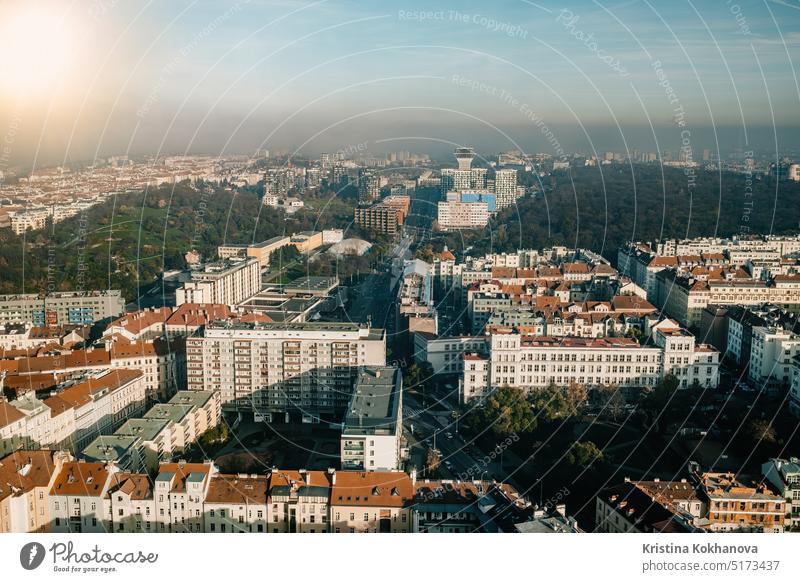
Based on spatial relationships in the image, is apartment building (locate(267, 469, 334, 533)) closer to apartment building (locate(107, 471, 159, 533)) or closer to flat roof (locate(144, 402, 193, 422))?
apartment building (locate(107, 471, 159, 533))

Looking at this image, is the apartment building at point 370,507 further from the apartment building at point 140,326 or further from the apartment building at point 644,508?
the apartment building at point 140,326

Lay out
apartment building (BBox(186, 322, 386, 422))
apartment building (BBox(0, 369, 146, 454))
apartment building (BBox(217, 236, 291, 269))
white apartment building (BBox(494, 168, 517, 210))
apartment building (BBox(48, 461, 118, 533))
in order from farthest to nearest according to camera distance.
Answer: white apartment building (BBox(494, 168, 517, 210)) < apartment building (BBox(217, 236, 291, 269)) < apartment building (BBox(186, 322, 386, 422)) < apartment building (BBox(0, 369, 146, 454)) < apartment building (BBox(48, 461, 118, 533))

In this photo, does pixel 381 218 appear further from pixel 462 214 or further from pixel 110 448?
pixel 110 448

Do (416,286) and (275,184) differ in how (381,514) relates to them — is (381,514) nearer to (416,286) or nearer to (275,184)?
(416,286)

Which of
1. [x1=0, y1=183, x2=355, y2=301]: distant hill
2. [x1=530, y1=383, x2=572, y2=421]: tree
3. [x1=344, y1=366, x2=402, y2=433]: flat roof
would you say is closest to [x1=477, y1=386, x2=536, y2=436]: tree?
[x1=530, y1=383, x2=572, y2=421]: tree

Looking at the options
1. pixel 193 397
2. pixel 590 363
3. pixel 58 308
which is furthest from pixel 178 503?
pixel 58 308

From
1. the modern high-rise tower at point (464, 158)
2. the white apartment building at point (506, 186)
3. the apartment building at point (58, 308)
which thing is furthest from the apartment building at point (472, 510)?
the white apartment building at point (506, 186)

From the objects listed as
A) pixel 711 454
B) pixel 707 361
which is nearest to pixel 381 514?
pixel 711 454
